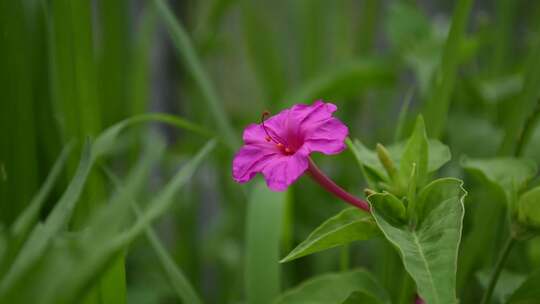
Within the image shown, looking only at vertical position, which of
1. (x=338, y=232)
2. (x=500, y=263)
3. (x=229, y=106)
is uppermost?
(x=338, y=232)

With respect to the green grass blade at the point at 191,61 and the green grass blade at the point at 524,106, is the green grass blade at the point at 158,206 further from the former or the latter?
the green grass blade at the point at 524,106

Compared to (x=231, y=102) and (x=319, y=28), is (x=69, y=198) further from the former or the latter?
(x=231, y=102)

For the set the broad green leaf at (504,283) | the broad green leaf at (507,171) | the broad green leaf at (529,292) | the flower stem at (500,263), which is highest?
the broad green leaf at (507,171)

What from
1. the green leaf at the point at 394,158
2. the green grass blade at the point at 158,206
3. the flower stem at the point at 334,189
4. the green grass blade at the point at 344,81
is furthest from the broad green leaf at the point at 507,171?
the green grass blade at the point at 344,81

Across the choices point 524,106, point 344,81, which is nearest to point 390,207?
point 524,106

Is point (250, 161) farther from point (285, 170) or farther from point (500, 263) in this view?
point (500, 263)
